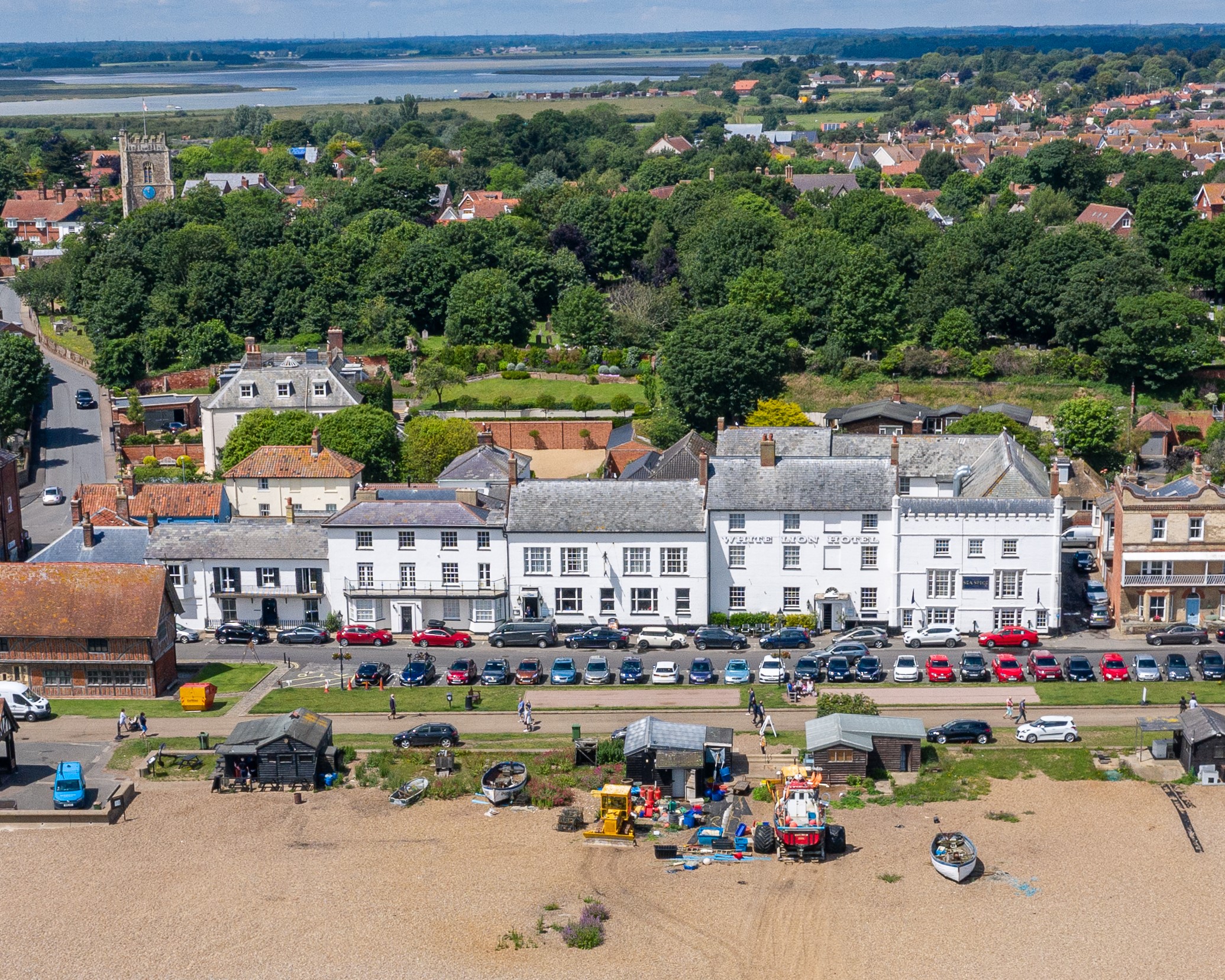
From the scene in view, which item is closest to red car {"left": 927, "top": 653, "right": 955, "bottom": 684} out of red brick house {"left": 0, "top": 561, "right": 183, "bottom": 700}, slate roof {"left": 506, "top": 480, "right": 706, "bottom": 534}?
slate roof {"left": 506, "top": 480, "right": 706, "bottom": 534}

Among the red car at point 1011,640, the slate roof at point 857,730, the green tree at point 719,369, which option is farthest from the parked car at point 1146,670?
the green tree at point 719,369

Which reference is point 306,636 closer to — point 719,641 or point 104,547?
point 104,547

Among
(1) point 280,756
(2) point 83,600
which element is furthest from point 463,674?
(2) point 83,600

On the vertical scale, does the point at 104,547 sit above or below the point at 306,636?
above

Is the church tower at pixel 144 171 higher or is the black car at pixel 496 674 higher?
the church tower at pixel 144 171

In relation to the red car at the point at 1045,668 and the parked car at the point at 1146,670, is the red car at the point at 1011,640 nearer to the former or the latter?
the red car at the point at 1045,668

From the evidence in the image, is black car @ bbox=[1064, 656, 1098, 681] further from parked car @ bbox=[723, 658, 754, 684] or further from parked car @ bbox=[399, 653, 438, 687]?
parked car @ bbox=[399, 653, 438, 687]

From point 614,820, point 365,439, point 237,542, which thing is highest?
point 365,439
